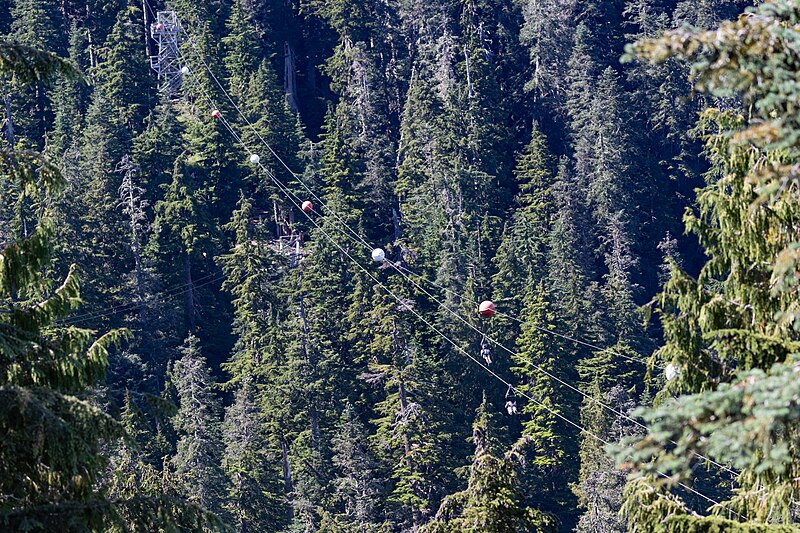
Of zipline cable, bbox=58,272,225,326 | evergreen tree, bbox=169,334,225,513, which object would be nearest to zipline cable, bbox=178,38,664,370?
zipline cable, bbox=58,272,225,326

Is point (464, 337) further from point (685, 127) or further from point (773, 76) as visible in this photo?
point (773, 76)

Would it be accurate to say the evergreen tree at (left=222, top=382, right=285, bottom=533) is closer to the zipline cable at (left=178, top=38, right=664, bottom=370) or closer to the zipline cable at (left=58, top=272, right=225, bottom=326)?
the zipline cable at (left=58, top=272, right=225, bottom=326)

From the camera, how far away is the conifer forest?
32.3 ft

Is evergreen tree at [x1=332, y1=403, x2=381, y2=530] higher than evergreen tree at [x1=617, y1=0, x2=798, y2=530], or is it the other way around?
evergreen tree at [x1=617, y1=0, x2=798, y2=530]

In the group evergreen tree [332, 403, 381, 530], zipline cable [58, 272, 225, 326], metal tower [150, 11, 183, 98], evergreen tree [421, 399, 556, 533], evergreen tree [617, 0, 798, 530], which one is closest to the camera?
evergreen tree [617, 0, 798, 530]

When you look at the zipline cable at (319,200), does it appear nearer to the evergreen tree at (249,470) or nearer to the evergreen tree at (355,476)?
the evergreen tree at (355,476)

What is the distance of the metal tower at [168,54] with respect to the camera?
217 feet

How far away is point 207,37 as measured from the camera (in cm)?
6706

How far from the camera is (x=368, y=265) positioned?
2121 inches

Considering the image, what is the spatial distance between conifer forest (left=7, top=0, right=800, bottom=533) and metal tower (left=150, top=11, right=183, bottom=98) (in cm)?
27

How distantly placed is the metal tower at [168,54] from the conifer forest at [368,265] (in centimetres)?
27

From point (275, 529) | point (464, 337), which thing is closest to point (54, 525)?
point (275, 529)

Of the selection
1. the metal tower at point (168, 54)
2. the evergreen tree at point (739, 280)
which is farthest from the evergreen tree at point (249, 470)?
the evergreen tree at point (739, 280)

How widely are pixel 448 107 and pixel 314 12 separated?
14.7 m
